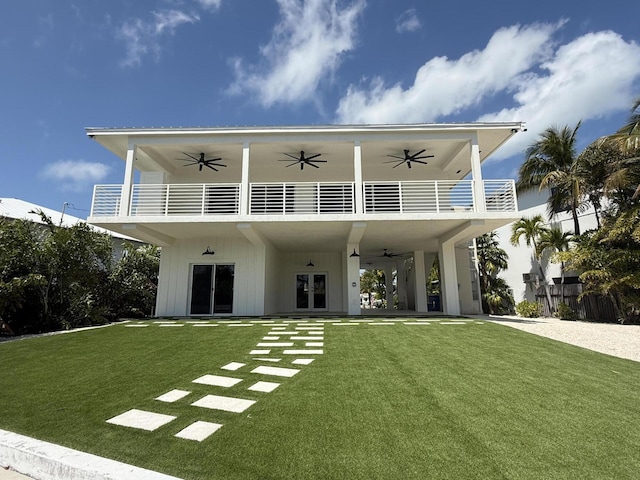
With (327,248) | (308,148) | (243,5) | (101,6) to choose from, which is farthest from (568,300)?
(101,6)

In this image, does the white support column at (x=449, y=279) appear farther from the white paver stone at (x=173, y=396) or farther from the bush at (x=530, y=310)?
the white paver stone at (x=173, y=396)

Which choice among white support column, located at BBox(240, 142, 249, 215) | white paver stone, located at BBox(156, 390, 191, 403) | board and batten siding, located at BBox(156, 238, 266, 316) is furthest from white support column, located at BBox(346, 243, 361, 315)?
white paver stone, located at BBox(156, 390, 191, 403)

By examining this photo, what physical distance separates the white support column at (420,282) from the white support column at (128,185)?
494 inches

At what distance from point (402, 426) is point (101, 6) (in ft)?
44.8

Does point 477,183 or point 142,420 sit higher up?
point 477,183

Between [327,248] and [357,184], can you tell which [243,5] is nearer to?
[357,184]

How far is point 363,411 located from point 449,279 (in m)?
10.5

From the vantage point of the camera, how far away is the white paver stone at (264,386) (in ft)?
12.4

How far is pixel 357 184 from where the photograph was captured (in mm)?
10555

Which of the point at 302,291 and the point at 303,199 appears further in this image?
the point at 302,291

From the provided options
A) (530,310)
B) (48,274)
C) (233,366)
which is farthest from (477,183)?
(48,274)

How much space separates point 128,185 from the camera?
10820mm

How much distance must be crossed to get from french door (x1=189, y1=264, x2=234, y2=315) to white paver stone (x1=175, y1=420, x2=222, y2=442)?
1006 centimetres

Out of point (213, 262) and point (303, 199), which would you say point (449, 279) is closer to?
point (303, 199)
